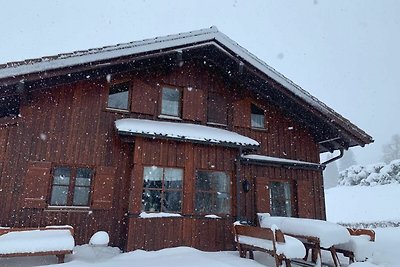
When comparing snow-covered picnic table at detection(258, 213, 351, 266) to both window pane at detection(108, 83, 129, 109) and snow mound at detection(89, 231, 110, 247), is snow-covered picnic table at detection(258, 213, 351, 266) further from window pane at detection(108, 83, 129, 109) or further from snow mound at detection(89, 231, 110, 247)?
window pane at detection(108, 83, 129, 109)

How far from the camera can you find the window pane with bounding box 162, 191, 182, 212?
8.16 metres

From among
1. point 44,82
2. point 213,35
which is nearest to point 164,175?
point 44,82

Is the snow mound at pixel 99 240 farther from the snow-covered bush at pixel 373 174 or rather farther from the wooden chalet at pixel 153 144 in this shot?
the snow-covered bush at pixel 373 174

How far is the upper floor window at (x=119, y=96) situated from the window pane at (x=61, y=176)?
2187mm

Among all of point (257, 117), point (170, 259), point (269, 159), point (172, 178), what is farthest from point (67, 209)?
point (257, 117)

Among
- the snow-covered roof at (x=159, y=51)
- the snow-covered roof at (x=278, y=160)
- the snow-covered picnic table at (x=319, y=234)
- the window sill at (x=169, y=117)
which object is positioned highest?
the snow-covered roof at (x=159, y=51)

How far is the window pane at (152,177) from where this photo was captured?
319 inches

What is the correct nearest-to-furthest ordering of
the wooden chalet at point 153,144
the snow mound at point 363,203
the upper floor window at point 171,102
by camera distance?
the wooden chalet at point 153,144 < the upper floor window at point 171,102 < the snow mound at point 363,203

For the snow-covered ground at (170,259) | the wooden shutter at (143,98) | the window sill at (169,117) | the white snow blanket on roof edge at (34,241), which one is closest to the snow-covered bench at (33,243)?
the white snow blanket on roof edge at (34,241)

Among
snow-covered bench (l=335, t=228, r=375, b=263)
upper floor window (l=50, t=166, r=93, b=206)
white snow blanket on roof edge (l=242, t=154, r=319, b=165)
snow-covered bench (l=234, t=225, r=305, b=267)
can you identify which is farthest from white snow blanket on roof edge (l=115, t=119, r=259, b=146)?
snow-covered bench (l=335, t=228, r=375, b=263)

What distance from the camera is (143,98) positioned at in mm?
9234

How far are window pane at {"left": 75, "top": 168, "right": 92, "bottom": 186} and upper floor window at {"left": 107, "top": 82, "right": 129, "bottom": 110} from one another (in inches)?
78.4

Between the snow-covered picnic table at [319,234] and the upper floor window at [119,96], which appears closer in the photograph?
the snow-covered picnic table at [319,234]

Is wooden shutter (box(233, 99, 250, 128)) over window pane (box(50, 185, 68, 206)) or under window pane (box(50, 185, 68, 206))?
over
